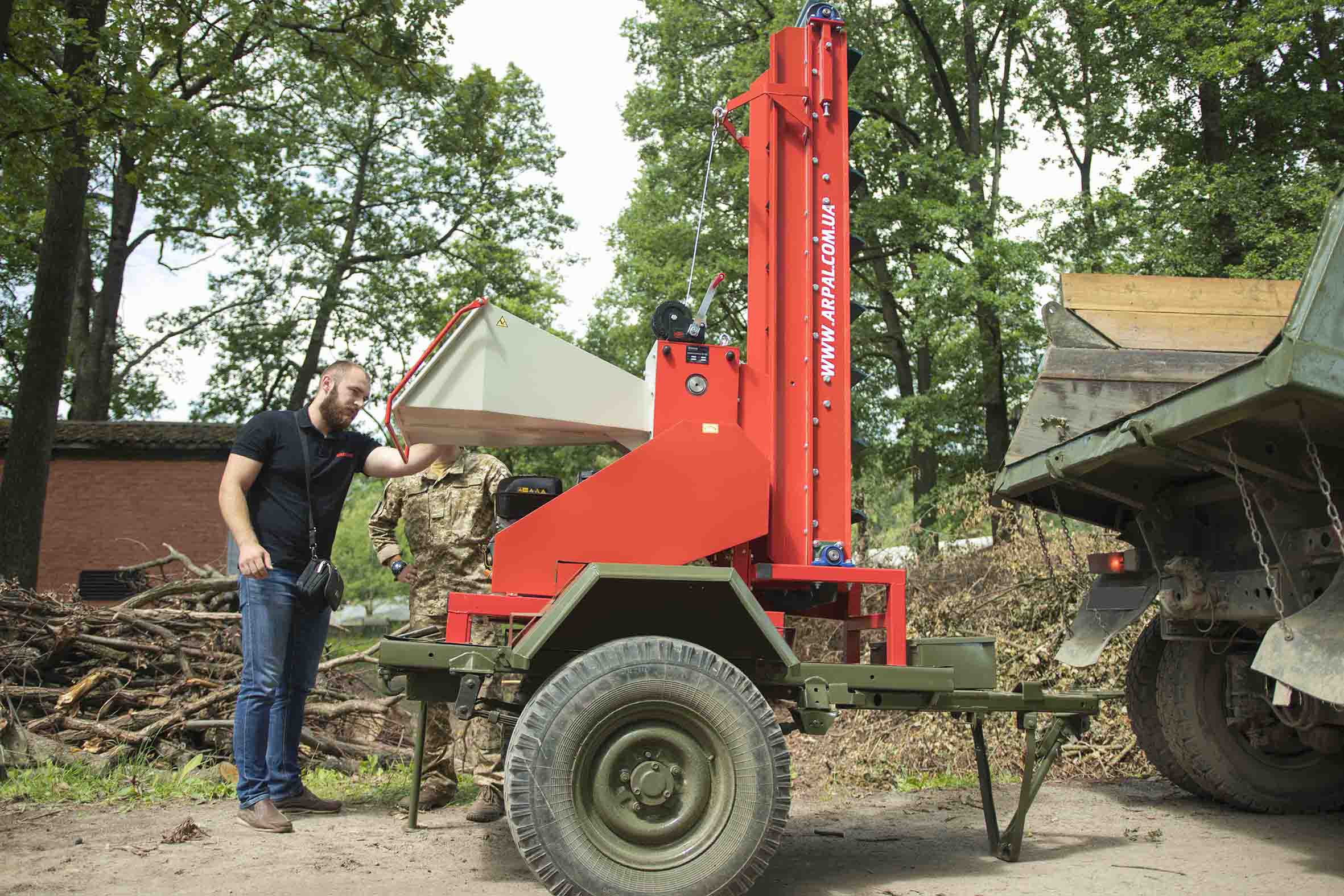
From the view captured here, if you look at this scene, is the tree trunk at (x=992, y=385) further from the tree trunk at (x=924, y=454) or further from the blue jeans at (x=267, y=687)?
the blue jeans at (x=267, y=687)

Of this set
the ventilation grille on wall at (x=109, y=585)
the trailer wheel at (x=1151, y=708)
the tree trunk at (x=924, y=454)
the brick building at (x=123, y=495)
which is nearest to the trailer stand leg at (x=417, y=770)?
the trailer wheel at (x=1151, y=708)

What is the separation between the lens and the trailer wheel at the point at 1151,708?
588 cm

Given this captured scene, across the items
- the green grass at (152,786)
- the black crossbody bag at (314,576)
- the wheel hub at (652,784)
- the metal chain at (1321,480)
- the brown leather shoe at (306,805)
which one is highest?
the metal chain at (1321,480)

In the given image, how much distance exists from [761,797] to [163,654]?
Result: 5.75 metres

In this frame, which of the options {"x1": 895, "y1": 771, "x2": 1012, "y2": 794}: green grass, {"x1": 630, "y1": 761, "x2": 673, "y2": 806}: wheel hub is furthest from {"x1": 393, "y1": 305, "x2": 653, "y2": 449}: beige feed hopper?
{"x1": 895, "y1": 771, "x2": 1012, "y2": 794}: green grass

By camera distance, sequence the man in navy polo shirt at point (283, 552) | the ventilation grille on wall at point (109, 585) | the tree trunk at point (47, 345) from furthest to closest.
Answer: the ventilation grille on wall at point (109, 585) < the tree trunk at point (47, 345) < the man in navy polo shirt at point (283, 552)

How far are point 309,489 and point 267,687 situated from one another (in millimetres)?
985

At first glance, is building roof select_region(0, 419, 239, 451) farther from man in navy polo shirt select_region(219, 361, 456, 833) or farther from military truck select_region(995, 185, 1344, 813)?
military truck select_region(995, 185, 1344, 813)

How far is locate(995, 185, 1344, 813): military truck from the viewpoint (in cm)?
436

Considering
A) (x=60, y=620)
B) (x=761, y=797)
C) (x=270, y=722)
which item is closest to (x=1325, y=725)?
(x=761, y=797)

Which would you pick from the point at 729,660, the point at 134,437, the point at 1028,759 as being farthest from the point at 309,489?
the point at 134,437

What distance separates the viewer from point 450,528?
20.5ft

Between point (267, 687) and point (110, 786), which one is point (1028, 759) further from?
point (110, 786)

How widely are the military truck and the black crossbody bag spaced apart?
135 inches
